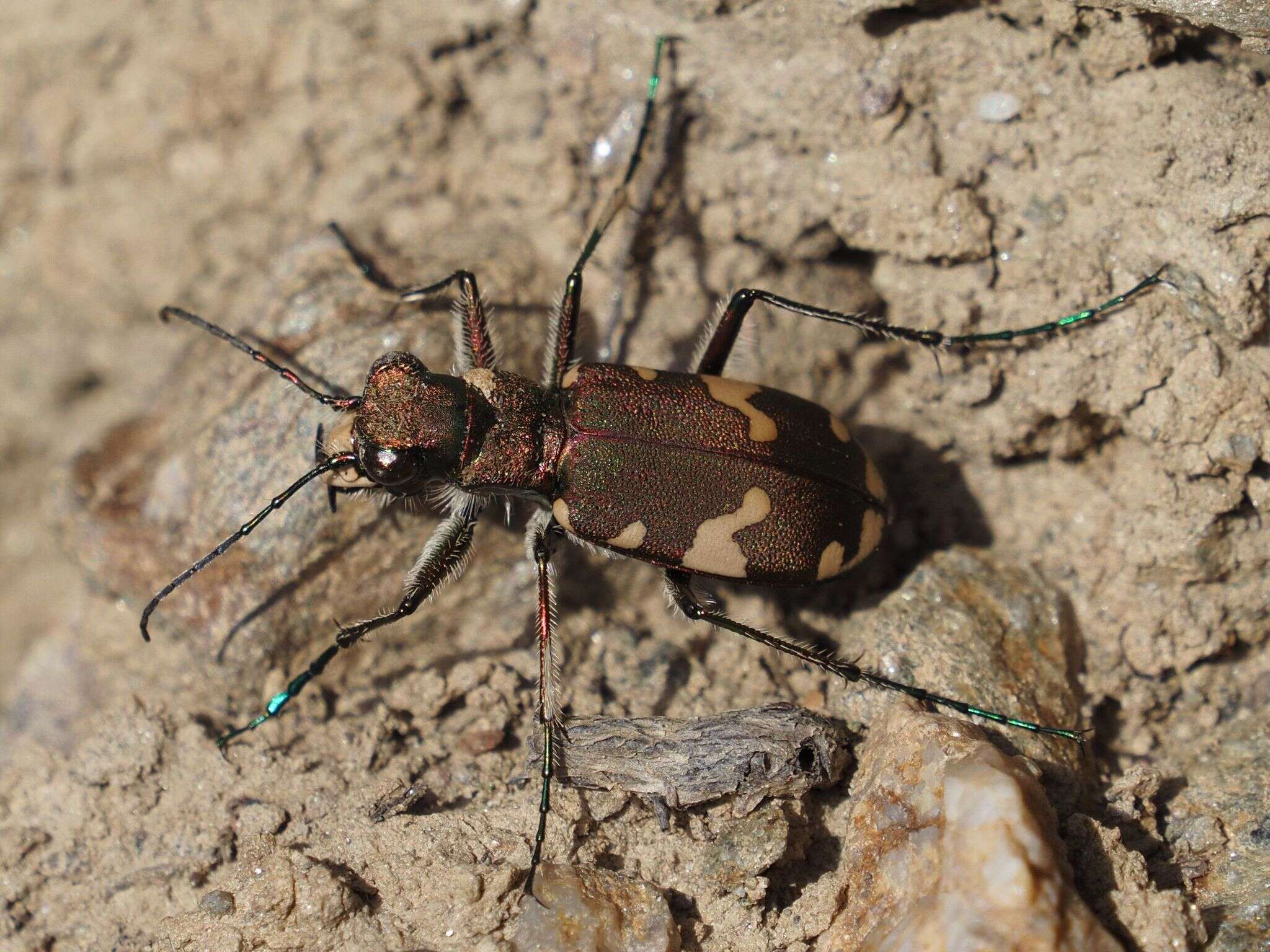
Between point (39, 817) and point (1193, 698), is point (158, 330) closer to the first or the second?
point (39, 817)

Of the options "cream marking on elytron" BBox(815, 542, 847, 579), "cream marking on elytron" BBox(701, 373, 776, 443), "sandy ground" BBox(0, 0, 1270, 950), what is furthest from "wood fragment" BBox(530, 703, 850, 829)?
"cream marking on elytron" BBox(701, 373, 776, 443)

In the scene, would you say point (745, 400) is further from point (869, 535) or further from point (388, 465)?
point (388, 465)

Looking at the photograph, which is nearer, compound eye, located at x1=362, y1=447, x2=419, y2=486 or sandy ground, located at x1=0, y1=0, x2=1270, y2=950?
sandy ground, located at x1=0, y1=0, x2=1270, y2=950

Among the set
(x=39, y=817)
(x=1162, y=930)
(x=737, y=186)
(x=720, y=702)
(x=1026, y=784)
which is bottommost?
(x=39, y=817)

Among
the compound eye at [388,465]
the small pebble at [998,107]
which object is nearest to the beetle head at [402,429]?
the compound eye at [388,465]

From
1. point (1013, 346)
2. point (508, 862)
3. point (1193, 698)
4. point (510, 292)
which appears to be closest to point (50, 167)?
point (510, 292)

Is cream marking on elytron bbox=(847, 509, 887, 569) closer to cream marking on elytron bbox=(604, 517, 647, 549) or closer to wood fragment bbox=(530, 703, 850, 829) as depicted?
wood fragment bbox=(530, 703, 850, 829)
